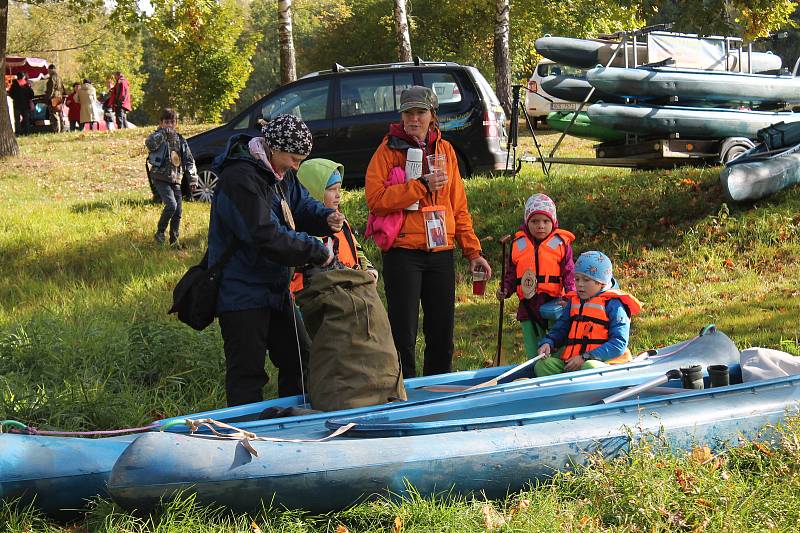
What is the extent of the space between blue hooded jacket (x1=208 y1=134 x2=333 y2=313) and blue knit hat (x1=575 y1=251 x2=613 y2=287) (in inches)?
64.0

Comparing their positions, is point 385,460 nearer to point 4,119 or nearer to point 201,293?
point 201,293

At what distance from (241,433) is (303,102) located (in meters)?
9.35

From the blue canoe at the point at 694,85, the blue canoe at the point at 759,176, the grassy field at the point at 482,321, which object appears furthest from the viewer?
the blue canoe at the point at 694,85

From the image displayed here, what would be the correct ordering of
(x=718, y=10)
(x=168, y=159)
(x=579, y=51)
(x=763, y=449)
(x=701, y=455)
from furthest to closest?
(x=579, y=51) → (x=168, y=159) → (x=718, y=10) → (x=763, y=449) → (x=701, y=455)

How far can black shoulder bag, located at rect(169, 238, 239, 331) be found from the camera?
16.7 feet

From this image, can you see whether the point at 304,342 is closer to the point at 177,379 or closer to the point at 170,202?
the point at 177,379

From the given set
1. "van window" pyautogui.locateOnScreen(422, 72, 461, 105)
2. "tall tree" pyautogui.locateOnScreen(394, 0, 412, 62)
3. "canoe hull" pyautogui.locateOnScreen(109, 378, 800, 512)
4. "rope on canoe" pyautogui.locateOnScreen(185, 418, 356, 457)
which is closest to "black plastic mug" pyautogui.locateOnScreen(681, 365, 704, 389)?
"canoe hull" pyautogui.locateOnScreen(109, 378, 800, 512)

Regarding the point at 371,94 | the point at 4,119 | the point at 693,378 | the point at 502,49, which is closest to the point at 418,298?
the point at 693,378

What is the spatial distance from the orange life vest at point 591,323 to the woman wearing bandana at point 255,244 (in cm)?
163

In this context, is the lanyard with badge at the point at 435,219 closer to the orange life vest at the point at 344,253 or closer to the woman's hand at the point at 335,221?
the orange life vest at the point at 344,253

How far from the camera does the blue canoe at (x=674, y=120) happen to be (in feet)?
42.8

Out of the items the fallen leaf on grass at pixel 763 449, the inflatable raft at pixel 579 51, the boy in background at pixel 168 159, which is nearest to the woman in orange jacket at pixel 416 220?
the fallen leaf on grass at pixel 763 449

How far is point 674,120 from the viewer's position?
13.0 meters

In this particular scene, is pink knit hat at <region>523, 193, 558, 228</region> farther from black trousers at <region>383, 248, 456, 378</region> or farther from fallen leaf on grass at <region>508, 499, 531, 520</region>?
fallen leaf on grass at <region>508, 499, 531, 520</region>
